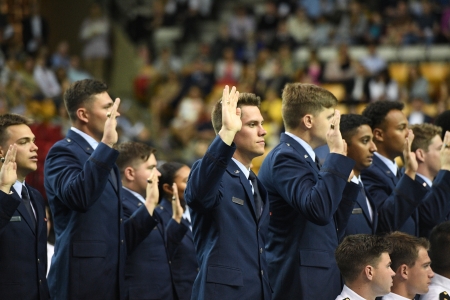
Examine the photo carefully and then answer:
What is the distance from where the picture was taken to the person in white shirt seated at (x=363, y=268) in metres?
4.83

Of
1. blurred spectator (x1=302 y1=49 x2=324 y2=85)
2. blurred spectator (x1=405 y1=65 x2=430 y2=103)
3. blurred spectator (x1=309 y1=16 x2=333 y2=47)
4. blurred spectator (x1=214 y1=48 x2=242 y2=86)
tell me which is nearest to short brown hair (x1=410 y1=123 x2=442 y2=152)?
blurred spectator (x1=405 y1=65 x2=430 y2=103)

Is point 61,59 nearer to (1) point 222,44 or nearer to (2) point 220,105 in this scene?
(1) point 222,44

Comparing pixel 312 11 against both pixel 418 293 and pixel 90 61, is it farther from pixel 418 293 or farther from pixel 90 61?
pixel 418 293

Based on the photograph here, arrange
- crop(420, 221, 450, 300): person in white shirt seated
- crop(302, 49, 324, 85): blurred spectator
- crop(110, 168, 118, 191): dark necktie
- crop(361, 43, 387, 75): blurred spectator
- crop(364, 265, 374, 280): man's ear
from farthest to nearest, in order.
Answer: crop(302, 49, 324, 85): blurred spectator → crop(361, 43, 387, 75): blurred spectator → crop(420, 221, 450, 300): person in white shirt seated → crop(110, 168, 118, 191): dark necktie → crop(364, 265, 374, 280): man's ear

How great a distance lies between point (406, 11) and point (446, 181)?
9.67 meters

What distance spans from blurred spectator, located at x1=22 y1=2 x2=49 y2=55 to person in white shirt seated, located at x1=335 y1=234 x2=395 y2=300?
12.5 metres

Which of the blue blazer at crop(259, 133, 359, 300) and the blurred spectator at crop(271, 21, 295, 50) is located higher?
the blue blazer at crop(259, 133, 359, 300)

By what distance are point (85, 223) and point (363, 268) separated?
1.66 metres

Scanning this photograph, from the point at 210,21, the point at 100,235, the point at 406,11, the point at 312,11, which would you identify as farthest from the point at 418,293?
the point at 210,21

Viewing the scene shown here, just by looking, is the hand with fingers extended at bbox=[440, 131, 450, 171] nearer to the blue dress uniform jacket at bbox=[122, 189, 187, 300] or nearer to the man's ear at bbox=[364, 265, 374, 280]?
the man's ear at bbox=[364, 265, 374, 280]

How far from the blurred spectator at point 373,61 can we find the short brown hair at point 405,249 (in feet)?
30.0

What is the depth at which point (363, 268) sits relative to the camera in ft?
16.0

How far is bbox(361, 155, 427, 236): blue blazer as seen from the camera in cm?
545

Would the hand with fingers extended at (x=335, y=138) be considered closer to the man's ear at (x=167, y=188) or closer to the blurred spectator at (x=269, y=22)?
the man's ear at (x=167, y=188)
